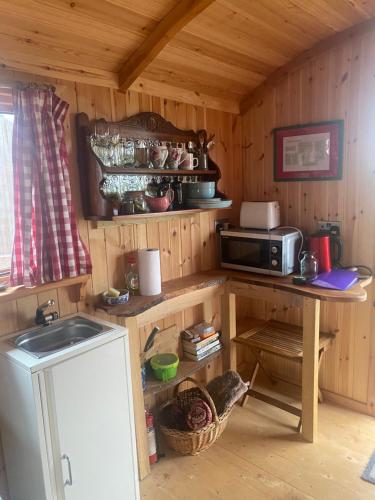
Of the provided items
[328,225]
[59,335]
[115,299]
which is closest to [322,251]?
[328,225]

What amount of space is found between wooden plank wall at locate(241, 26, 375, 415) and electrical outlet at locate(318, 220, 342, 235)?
0.10 feet

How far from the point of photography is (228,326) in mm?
2617

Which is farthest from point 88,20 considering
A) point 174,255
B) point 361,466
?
point 361,466

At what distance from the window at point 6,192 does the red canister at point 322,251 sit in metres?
1.75

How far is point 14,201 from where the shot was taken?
5.44ft

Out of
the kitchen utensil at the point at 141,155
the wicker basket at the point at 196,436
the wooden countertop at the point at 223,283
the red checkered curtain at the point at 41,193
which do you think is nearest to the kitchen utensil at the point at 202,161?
the kitchen utensil at the point at 141,155

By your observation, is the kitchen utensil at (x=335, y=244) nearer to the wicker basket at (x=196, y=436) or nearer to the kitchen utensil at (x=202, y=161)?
the kitchen utensil at (x=202, y=161)

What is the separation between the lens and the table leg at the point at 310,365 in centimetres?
214

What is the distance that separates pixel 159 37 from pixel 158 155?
23.4 inches

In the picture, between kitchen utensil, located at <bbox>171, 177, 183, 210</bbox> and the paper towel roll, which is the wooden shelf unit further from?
kitchen utensil, located at <bbox>171, 177, 183, 210</bbox>

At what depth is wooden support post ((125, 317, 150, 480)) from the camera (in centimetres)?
187

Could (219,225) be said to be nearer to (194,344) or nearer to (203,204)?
(203,204)

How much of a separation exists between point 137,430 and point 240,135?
2147 mm

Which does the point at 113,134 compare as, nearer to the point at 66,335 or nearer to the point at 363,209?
the point at 66,335
